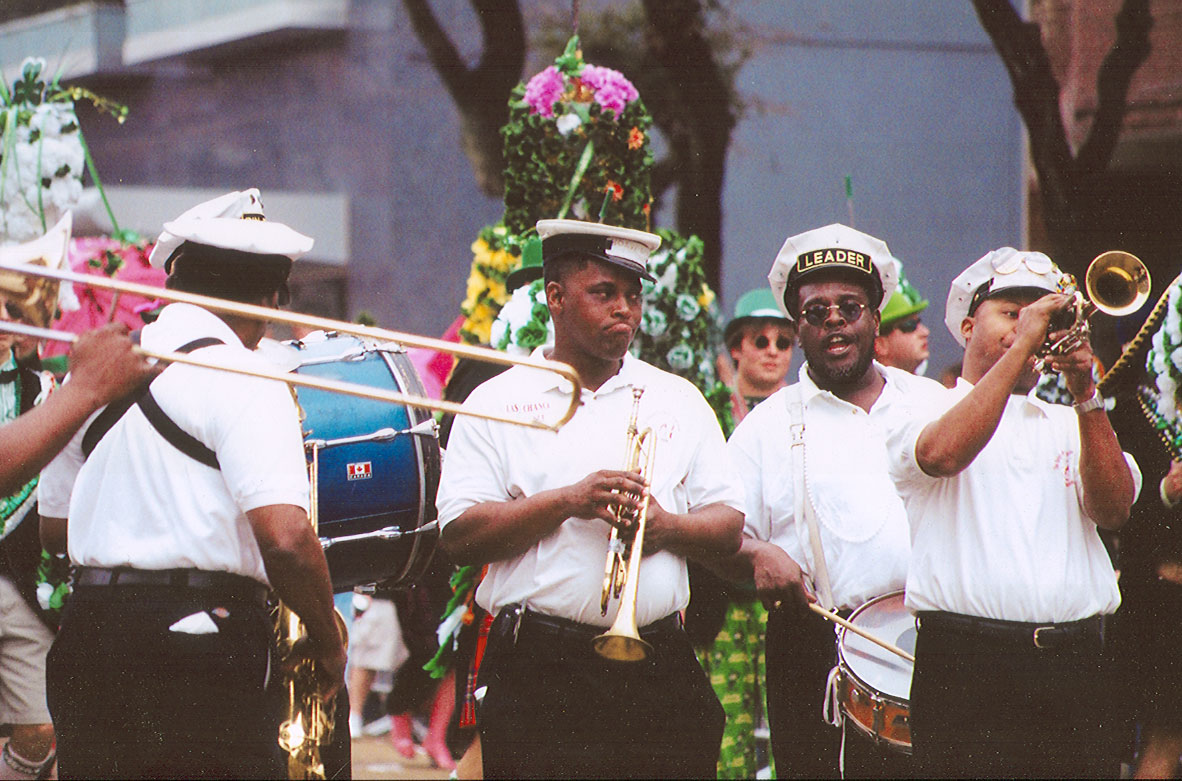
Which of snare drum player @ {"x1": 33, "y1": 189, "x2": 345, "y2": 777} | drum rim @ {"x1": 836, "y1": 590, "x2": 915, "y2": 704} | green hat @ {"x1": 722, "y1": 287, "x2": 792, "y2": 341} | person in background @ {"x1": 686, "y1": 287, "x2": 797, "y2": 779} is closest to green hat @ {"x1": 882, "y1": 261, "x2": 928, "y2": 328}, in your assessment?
green hat @ {"x1": 722, "y1": 287, "x2": 792, "y2": 341}

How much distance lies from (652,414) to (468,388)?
194 cm

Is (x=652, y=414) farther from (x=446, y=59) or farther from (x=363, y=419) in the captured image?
(x=446, y=59)

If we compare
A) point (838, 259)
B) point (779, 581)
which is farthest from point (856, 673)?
point (838, 259)

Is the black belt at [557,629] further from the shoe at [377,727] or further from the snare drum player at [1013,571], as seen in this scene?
the shoe at [377,727]

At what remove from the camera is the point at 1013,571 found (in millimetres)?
3814

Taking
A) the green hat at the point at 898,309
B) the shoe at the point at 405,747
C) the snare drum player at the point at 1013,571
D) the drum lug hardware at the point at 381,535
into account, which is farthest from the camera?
the shoe at the point at 405,747


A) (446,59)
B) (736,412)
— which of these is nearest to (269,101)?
(446,59)

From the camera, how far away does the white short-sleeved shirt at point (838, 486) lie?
4477 mm

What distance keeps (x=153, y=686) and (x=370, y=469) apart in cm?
110

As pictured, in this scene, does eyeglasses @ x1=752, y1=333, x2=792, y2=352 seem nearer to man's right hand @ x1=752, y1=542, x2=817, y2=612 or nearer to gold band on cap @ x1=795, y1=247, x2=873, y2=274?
gold band on cap @ x1=795, y1=247, x2=873, y2=274

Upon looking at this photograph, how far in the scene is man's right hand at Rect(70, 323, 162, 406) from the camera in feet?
10.4

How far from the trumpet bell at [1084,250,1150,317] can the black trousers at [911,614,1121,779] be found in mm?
949

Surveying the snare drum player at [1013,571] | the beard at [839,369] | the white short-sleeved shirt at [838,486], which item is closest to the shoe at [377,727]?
the white short-sleeved shirt at [838,486]

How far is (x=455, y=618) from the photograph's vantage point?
5.84 m
